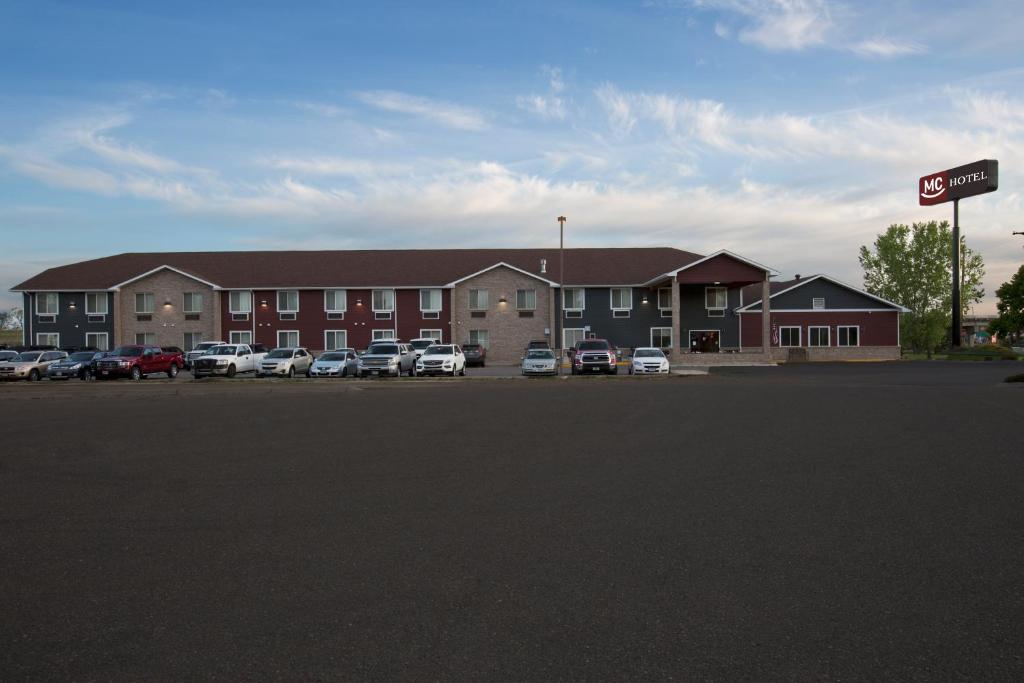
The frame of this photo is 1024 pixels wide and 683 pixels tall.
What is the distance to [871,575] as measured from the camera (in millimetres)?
5969

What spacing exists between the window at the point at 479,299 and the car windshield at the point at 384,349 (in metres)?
16.0

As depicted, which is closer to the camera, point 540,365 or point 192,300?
point 540,365

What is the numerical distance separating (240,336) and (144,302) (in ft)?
22.1

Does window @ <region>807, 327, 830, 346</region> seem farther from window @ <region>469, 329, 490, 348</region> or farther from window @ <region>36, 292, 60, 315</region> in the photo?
window @ <region>36, 292, 60, 315</region>

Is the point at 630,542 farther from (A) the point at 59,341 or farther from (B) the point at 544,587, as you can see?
(A) the point at 59,341

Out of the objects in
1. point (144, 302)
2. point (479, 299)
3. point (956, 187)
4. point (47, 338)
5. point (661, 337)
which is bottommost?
point (661, 337)

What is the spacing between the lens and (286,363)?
124 feet

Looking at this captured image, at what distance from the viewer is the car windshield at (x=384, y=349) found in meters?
37.8

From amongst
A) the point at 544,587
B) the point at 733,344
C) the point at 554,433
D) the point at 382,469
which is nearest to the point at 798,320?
the point at 733,344

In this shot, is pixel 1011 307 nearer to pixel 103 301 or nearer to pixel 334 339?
pixel 334 339

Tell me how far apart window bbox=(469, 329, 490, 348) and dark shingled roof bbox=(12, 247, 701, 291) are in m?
3.83

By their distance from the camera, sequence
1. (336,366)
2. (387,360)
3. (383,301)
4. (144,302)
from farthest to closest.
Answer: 1. (383,301)
2. (144,302)
3. (336,366)
4. (387,360)

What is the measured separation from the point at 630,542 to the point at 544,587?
141 cm

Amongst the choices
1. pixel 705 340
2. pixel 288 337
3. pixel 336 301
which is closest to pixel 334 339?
pixel 336 301
